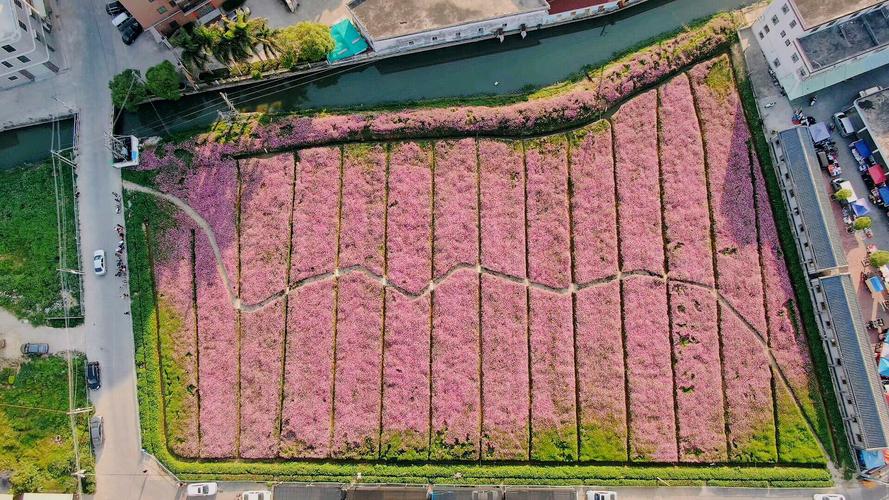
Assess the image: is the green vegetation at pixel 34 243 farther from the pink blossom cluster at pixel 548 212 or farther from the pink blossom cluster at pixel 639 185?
the pink blossom cluster at pixel 639 185

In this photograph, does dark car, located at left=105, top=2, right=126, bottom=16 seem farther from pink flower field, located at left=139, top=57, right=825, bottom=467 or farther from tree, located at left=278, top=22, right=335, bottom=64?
tree, located at left=278, top=22, right=335, bottom=64

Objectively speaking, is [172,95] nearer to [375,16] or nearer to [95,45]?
[95,45]

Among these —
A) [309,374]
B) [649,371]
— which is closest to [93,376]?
[309,374]

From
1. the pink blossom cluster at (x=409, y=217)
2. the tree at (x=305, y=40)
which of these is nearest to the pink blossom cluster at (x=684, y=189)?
the pink blossom cluster at (x=409, y=217)

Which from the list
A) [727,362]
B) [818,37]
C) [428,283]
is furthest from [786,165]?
[428,283]

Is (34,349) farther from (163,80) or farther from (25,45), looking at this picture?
(25,45)
